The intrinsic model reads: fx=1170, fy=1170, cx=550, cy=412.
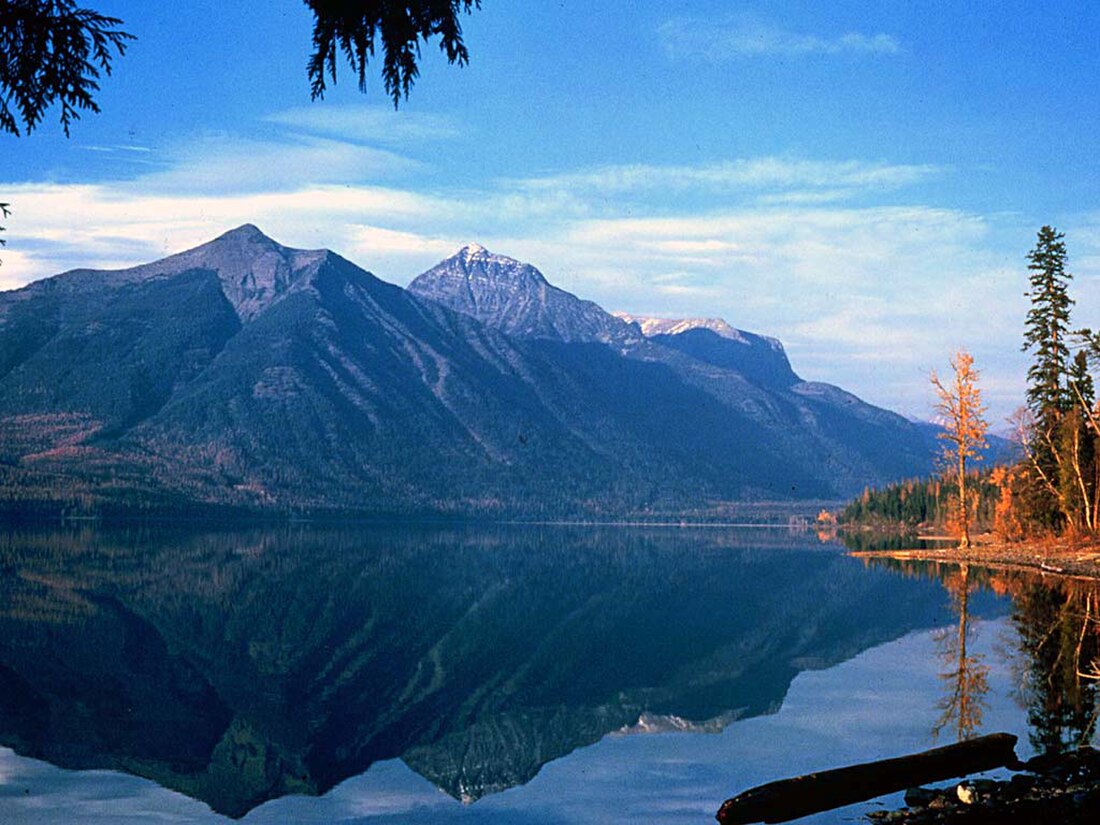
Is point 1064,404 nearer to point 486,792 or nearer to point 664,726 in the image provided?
point 664,726

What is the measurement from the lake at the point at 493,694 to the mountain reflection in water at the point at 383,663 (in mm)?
119

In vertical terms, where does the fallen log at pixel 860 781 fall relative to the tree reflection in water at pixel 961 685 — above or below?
above

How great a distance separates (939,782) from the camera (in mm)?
17156

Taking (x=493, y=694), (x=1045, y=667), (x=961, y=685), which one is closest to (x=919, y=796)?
(x=961, y=685)

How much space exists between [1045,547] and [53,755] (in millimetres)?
67484

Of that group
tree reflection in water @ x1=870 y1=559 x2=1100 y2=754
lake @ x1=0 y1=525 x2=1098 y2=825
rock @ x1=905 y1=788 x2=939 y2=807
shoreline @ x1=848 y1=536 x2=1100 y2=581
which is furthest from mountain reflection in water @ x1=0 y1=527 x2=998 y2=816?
shoreline @ x1=848 y1=536 x2=1100 y2=581

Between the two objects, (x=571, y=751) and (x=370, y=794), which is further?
(x=571, y=751)

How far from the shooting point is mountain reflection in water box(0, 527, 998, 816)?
21547 millimetres

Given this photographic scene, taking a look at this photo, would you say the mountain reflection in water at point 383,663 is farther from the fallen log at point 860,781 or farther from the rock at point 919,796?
the rock at point 919,796

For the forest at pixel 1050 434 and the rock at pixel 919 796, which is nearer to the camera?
the rock at pixel 919 796

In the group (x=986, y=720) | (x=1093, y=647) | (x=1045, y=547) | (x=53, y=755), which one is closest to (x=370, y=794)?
(x=53, y=755)

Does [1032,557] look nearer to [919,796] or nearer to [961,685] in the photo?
[961,685]

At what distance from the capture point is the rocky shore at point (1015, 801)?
14.0 metres

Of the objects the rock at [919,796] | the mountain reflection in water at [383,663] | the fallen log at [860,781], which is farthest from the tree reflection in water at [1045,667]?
the rock at [919,796]
